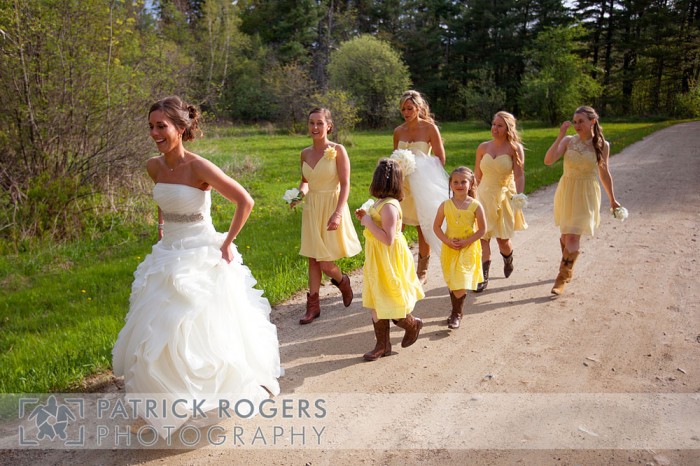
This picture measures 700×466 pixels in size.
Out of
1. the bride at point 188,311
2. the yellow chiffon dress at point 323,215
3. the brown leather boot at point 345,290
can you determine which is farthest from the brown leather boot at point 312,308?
the bride at point 188,311

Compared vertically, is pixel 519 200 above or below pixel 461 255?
above

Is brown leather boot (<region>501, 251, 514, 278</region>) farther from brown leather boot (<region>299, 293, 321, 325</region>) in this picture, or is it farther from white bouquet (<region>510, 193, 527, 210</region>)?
brown leather boot (<region>299, 293, 321, 325</region>)

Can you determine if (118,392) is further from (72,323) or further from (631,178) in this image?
(631,178)

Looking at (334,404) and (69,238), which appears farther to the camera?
(69,238)

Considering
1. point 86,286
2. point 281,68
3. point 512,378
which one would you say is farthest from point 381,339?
point 281,68

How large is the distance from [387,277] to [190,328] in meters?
1.82

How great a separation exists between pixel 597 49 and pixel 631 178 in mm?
40728

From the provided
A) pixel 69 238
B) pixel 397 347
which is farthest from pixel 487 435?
pixel 69 238

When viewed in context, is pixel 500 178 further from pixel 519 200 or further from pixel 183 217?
pixel 183 217

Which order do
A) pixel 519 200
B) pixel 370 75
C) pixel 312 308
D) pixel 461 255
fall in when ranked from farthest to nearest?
1. pixel 370 75
2. pixel 519 200
3. pixel 312 308
4. pixel 461 255

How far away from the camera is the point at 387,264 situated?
4.73 m

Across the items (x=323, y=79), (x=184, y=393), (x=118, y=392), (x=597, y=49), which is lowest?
(x=118, y=392)

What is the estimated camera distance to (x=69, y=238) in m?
9.41

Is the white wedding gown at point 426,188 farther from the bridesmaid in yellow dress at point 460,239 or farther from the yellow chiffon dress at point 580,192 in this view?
the yellow chiffon dress at point 580,192
